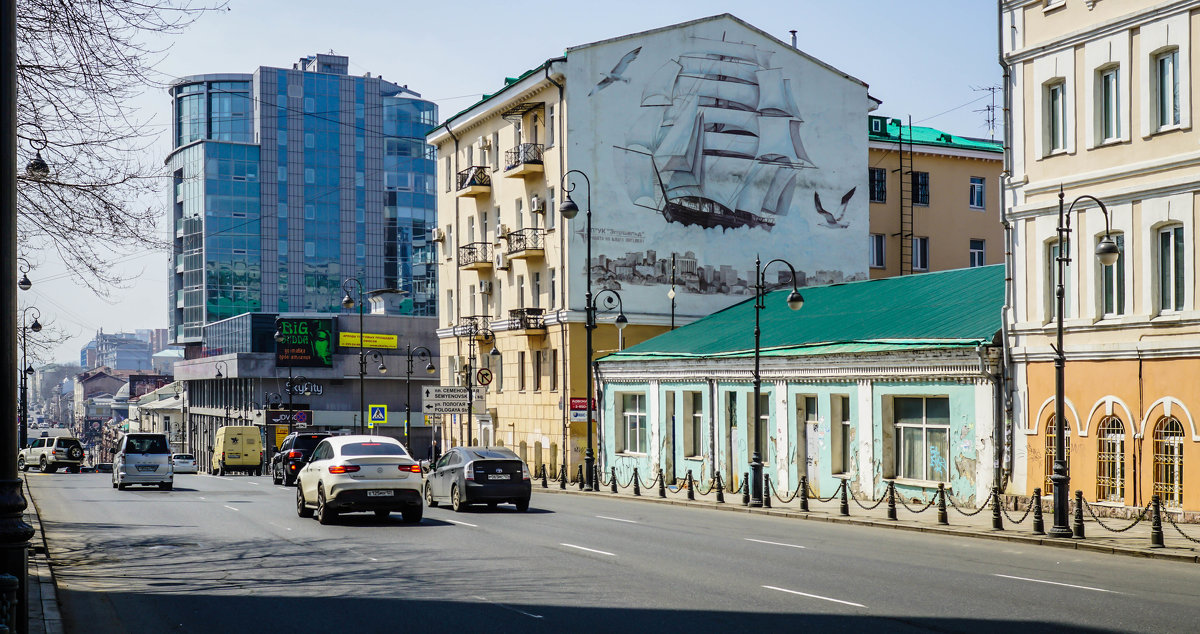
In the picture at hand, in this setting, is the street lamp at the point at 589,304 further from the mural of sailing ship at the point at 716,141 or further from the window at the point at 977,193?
the window at the point at 977,193

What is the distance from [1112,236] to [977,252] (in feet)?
115

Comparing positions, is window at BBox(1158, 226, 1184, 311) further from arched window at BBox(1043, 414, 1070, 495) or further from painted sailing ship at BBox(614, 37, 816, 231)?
painted sailing ship at BBox(614, 37, 816, 231)

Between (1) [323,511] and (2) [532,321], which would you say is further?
(2) [532,321]

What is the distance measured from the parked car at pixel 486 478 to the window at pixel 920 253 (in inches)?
1372

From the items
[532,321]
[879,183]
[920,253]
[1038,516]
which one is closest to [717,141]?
[879,183]

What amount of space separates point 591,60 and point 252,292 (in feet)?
330

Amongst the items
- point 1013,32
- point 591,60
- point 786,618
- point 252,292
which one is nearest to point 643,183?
point 591,60

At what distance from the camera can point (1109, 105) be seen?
90.5 feet

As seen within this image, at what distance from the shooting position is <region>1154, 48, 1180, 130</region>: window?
85.0 ft

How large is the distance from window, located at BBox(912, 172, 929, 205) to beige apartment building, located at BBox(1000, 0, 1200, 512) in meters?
29.8

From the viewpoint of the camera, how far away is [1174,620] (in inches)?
496

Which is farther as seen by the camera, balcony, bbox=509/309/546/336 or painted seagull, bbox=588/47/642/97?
balcony, bbox=509/309/546/336

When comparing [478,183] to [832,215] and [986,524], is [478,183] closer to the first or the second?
[832,215]

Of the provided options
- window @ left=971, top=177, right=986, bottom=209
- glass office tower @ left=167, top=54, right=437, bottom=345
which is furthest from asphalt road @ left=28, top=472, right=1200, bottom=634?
glass office tower @ left=167, top=54, right=437, bottom=345
